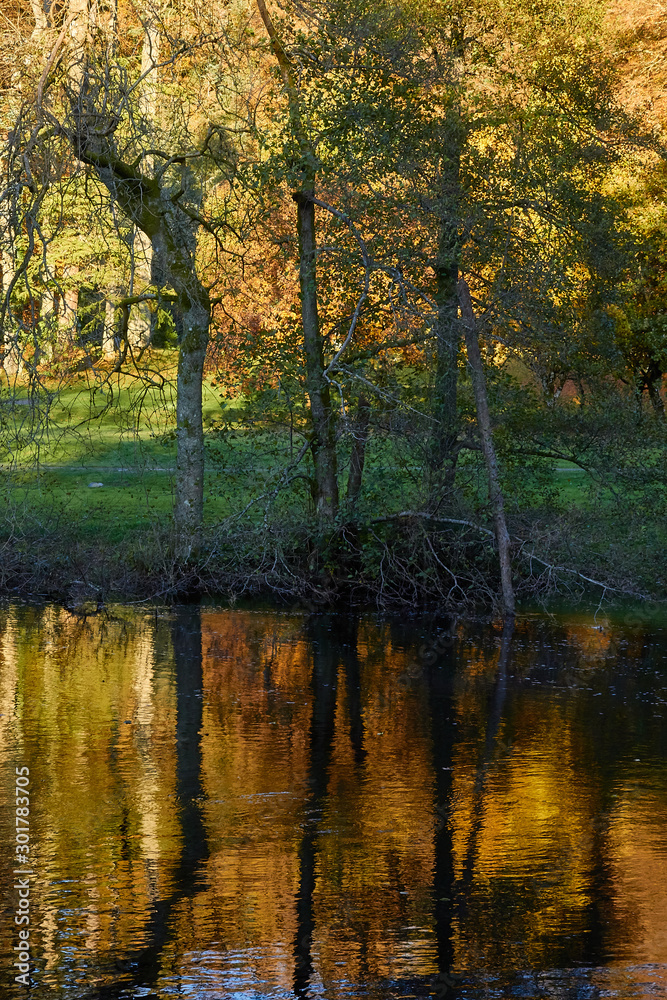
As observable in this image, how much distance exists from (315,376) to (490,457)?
2911 mm

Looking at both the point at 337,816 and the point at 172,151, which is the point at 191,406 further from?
the point at 337,816

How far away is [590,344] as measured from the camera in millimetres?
19094

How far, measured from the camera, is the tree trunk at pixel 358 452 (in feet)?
58.2

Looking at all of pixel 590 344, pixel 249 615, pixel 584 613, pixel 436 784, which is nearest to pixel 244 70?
pixel 590 344

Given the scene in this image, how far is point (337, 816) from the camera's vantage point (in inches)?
355

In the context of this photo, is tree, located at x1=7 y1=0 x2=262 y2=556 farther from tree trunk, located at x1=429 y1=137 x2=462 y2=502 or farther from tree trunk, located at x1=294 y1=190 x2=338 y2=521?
tree trunk, located at x1=429 y1=137 x2=462 y2=502

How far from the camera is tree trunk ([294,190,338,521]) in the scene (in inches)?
730

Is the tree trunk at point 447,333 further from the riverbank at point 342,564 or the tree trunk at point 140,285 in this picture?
the tree trunk at point 140,285

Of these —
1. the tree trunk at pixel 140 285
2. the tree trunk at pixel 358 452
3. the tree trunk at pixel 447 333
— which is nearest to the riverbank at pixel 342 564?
the tree trunk at pixel 358 452

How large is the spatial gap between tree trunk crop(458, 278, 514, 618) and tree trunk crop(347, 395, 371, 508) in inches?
60.6

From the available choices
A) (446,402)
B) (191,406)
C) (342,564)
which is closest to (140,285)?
(191,406)

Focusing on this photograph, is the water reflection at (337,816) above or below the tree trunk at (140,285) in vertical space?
below

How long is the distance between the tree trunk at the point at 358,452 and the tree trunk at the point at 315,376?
41 centimetres

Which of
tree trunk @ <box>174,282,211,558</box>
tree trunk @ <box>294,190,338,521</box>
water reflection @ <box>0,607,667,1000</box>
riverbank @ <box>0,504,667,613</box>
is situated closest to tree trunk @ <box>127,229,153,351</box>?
tree trunk @ <box>174,282,211,558</box>
